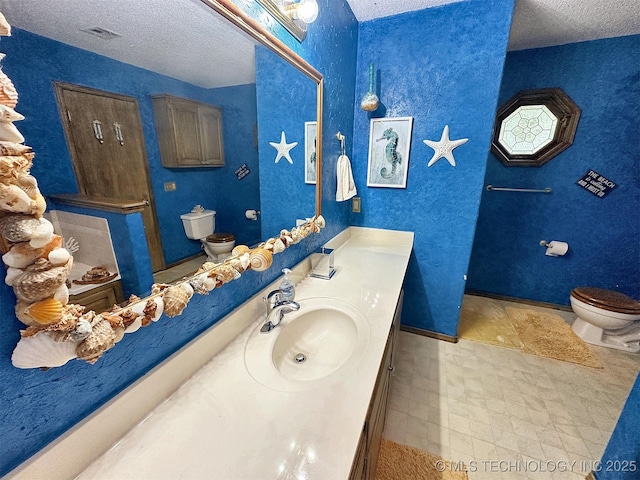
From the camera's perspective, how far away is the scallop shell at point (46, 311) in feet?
1.27

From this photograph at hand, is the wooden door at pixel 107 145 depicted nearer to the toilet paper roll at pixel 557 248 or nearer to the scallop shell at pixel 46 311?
the scallop shell at pixel 46 311

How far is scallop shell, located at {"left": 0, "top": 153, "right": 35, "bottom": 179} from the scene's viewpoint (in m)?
0.34

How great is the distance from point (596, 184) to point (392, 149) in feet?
6.17

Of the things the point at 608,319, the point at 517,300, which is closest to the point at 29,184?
the point at 608,319

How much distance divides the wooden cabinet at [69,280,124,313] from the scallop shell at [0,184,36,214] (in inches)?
6.9

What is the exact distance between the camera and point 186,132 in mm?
644

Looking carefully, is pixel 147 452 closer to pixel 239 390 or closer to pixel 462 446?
pixel 239 390

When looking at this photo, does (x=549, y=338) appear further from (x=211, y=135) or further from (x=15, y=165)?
(x=15, y=165)

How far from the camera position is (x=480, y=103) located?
155 centimetres

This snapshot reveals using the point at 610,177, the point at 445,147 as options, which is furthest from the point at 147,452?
the point at 610,177

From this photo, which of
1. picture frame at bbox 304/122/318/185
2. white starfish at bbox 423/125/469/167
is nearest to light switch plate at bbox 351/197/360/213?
white starfish at bbox 423/125/469/167

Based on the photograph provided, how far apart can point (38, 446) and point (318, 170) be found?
4.18 feet

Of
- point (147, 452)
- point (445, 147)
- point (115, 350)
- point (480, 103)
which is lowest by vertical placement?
point (147, 452)

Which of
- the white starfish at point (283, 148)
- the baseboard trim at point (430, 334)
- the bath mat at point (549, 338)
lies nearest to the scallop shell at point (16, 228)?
the white starfish at point (283, 148)
